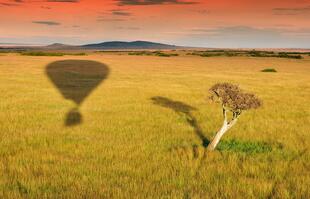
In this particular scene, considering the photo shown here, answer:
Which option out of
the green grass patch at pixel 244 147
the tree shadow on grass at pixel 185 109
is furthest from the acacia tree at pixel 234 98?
the tree shadow on grass at pixel 185 109

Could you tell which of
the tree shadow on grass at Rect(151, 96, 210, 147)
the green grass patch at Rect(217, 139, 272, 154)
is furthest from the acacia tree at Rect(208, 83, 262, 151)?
the tree shadow on grass at Rect(151, 96, 210, 147)

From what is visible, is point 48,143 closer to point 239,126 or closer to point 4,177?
point 4,177

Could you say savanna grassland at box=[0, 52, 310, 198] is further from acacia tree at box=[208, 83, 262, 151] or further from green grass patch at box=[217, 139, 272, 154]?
acacia tree at box=[208, 83, 262, 151]

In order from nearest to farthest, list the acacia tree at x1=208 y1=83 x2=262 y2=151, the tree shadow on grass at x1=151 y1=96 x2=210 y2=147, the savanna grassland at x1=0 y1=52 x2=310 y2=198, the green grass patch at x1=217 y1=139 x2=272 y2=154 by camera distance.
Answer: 1. the savanna grassland at x1=0 y1=52 x2=310 y2=198
2. the acacia tree at x1=208 y1=83 x2=262 y2=151
3. the green grass patch at x1=217 y1=139 x2=272 y2=154
4. the tree shadow on grass at x1=151 y1=96 x2=210 y2=147

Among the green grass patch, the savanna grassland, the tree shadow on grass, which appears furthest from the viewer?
the tree shadow on grass

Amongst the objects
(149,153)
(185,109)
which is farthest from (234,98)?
(185,109)

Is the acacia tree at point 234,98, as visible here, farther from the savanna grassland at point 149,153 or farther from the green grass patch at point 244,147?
the savanna grassland at point 149,153

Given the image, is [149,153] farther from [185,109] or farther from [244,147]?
[185,109]
